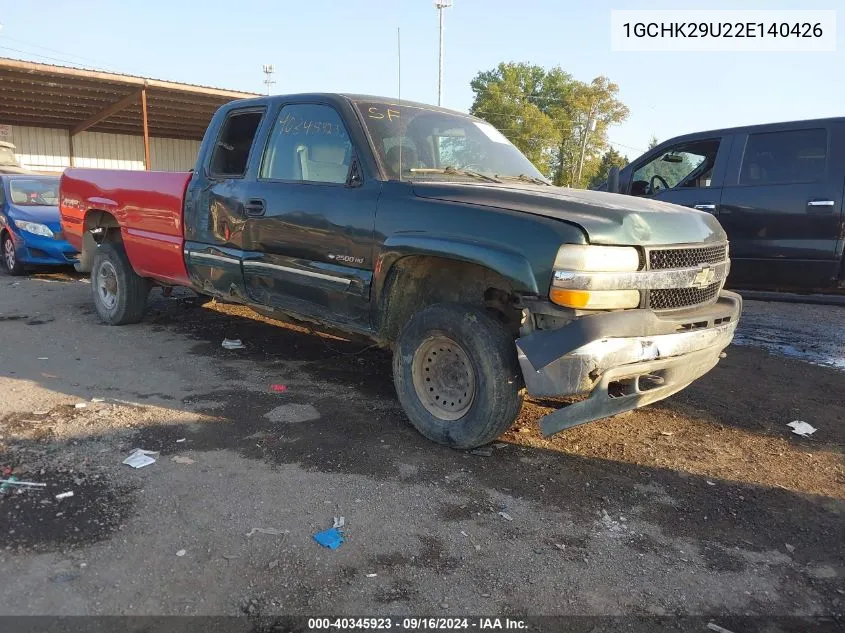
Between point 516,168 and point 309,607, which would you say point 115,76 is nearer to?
point 516,168

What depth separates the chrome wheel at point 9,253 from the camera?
9500 millimetres

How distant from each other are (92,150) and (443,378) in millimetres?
27354

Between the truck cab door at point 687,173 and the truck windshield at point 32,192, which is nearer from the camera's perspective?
the truck cab door at point 687,173

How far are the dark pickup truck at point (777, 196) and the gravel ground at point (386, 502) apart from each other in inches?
53.7

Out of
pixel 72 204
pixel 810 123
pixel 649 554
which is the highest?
pixel 810 123

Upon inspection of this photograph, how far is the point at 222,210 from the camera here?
4.78m

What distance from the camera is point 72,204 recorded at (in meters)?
6.48

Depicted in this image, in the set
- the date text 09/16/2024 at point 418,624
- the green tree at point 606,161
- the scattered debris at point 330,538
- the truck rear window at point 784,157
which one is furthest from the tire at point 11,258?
the green tree at point 606,161

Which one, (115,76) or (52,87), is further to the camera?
(52,87)

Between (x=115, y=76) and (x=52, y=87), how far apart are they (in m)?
3.04

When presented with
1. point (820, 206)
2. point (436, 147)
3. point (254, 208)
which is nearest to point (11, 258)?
point (254, 208)

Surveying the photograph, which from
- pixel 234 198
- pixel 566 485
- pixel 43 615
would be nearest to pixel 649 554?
pixel 566 485

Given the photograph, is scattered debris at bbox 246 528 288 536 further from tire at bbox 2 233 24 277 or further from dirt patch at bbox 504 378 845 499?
tire at bbox 2 233 24 277

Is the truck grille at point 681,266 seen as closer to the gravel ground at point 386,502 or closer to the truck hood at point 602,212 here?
the truck hood at point 602,212
